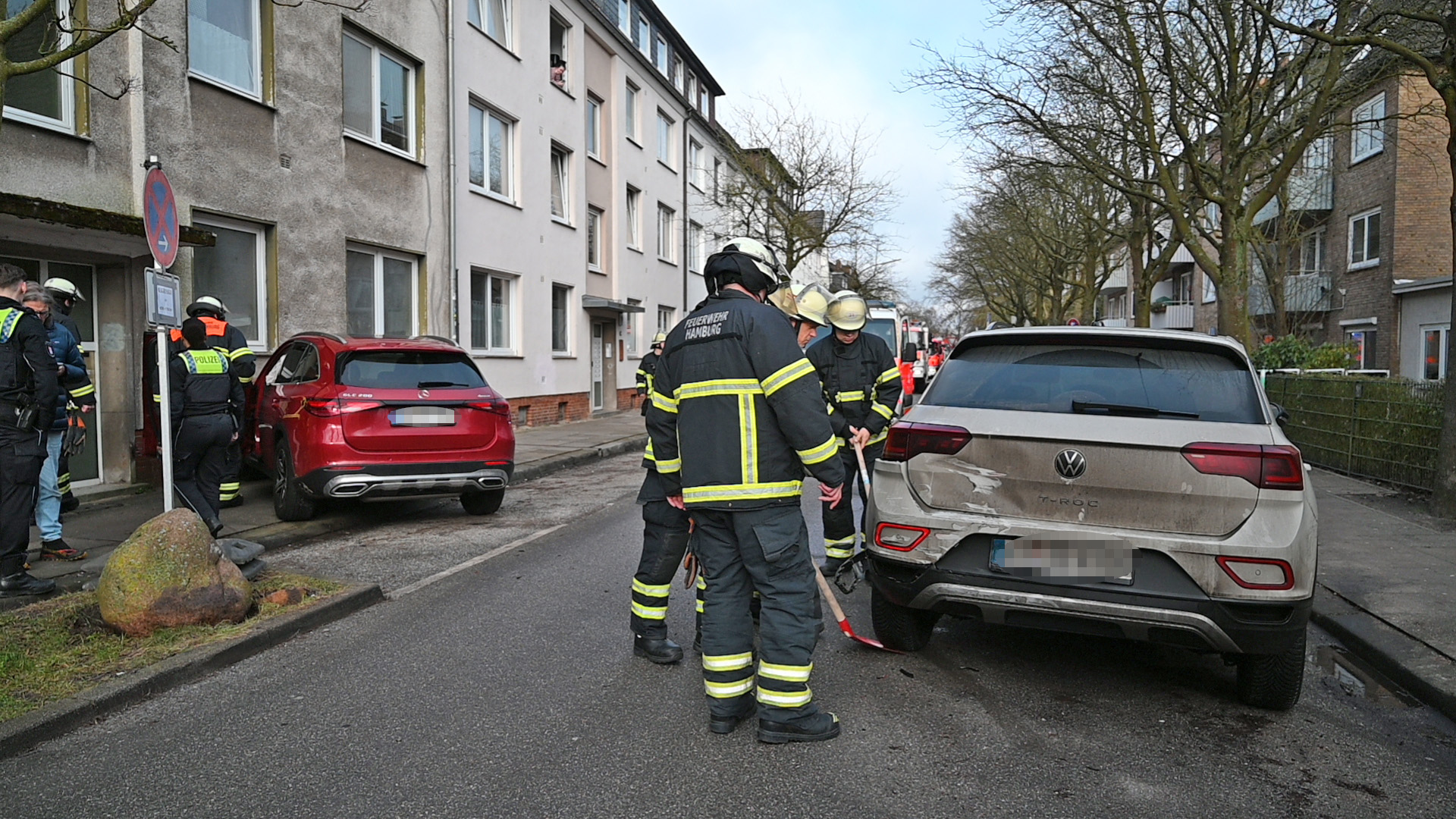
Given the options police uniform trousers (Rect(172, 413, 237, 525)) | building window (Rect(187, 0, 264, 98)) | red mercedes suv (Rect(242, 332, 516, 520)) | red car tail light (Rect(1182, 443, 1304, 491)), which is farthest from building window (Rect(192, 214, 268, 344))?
red car tail light (Rect(1182, 443, 1304, 491))

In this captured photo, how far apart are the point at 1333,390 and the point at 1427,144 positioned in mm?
16234

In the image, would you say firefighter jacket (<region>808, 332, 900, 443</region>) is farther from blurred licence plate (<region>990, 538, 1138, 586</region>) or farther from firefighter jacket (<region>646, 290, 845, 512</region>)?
firefighter jacket (<region>646, 290, 845, 512</region>)

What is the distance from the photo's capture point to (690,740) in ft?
11.8

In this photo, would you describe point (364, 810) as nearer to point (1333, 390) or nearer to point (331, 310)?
point (331, 310)

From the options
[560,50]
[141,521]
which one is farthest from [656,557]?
[560,50]

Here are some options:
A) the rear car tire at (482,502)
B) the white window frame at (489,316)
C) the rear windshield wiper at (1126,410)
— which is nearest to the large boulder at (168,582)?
the rear car tire at (482,502)

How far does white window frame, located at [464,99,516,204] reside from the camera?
16766 mm

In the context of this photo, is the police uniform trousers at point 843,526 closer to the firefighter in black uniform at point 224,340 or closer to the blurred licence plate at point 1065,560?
the blurred licence plate at point 1065,560

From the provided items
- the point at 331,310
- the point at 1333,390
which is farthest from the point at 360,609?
the point at 1333,390

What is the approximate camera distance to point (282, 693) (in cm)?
412

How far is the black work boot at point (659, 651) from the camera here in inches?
177

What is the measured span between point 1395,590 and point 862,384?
3.47 m

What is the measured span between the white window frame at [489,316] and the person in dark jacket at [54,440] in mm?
9730

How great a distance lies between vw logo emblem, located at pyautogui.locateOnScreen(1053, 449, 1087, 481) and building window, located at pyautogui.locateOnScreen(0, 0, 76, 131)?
8.92 metres
